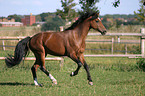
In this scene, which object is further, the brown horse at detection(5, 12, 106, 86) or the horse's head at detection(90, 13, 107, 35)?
the horse's head at detection(90, 13, 107, 35)

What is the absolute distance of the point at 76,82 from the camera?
642cm

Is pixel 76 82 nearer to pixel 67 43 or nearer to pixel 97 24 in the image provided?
pixel 67 43

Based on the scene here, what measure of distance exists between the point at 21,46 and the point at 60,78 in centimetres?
171

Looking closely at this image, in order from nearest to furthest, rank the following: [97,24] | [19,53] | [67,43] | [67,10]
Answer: [67,43] → [97,24] → [19,53] → [67,10]

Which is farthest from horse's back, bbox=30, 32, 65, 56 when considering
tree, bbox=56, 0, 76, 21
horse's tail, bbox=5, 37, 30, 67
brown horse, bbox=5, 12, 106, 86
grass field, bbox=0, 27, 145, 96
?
tree, bbox=56, 0, 76, 21

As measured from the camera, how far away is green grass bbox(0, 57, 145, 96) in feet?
16.5

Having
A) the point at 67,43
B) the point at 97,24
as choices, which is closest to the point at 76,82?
the point at 67,43

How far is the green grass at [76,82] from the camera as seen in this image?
Answer: 5.03 metres

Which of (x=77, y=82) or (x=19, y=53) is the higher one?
(x=19, y=53)

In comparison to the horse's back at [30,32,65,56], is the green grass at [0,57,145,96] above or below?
below

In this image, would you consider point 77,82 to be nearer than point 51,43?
No

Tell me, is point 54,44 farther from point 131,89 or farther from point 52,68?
point 52,68

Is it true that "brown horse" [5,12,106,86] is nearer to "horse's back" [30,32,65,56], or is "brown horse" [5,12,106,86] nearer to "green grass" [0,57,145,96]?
"horse's back" [30,32,65,56]

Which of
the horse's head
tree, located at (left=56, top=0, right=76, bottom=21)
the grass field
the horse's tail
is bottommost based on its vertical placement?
the grass field
